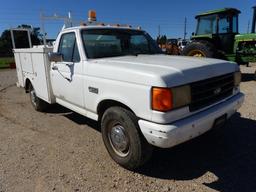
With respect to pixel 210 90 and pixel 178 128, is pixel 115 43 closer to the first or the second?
pixel 210 90

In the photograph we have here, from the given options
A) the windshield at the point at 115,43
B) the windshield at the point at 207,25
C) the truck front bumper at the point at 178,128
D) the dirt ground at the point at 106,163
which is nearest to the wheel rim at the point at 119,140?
the dirt ground at the point at 106,163

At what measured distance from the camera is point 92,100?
3785 mm

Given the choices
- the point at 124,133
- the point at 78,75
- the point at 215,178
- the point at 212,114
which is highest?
the point at 78,75

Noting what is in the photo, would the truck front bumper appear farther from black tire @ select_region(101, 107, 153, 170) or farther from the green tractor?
the green tractor

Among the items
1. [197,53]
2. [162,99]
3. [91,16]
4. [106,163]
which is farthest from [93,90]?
[197,53]

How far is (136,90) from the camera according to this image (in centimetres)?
294

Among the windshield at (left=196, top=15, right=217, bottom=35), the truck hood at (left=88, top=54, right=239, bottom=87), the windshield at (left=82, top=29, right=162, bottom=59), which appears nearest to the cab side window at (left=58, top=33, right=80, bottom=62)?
the windshield at (left=82, top=29, right=162, bottom=59)

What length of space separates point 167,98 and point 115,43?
2060 mm

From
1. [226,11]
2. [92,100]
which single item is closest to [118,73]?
[92,100]

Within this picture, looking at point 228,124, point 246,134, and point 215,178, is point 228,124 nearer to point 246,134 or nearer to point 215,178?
point 246,134

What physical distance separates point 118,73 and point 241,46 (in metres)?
9.64

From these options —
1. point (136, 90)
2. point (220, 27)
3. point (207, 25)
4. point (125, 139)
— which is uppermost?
point (207, 25)

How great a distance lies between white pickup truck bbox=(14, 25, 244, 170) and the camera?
9.14ft

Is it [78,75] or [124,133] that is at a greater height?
[78,75]
